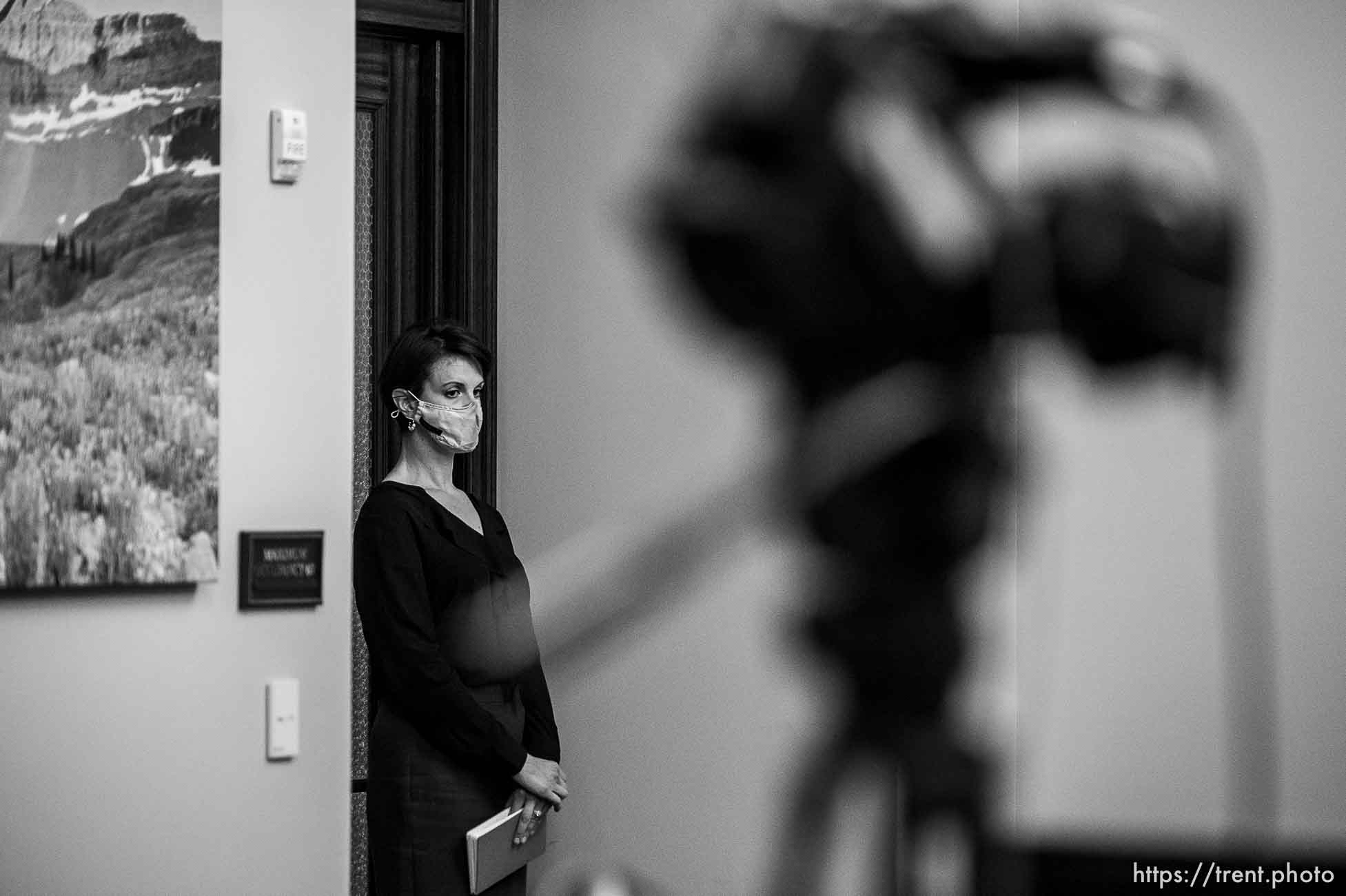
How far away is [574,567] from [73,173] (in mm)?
1541

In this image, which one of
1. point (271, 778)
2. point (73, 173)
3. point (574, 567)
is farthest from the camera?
point (271, 778)

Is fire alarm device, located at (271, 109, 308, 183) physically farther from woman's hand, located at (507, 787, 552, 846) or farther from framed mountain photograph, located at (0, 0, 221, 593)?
woman's hand, located at (507, 787, 552, 846)

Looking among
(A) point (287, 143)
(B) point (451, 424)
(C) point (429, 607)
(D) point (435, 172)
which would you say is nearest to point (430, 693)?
(C) point (429, 607)

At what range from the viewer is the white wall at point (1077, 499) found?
305mm

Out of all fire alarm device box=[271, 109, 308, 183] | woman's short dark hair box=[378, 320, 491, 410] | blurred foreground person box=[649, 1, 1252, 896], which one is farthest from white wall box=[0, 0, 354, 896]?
blurred foreground person box=[649, 1, 1252, 896]

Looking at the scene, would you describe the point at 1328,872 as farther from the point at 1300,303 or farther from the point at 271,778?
the point at 271,778

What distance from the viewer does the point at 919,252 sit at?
0.29 m

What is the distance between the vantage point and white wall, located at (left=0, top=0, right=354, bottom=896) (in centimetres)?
167

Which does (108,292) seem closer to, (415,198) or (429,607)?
(429,607)

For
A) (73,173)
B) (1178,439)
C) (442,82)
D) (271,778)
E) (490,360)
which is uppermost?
(442,82)

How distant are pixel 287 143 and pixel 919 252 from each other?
5.26 feet

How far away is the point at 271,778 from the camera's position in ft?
5.87

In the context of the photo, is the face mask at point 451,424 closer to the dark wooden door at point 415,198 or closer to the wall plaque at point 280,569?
the wall plaque at point 280,569

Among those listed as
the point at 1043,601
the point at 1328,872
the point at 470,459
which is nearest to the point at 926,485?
the point at 1043,601
